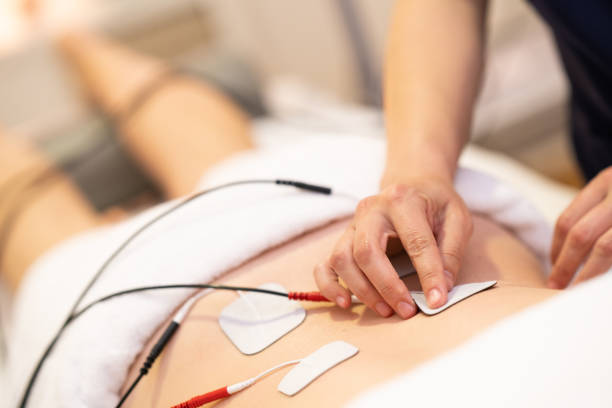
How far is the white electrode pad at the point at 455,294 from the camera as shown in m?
0.52

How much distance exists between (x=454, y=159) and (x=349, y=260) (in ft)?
0.83

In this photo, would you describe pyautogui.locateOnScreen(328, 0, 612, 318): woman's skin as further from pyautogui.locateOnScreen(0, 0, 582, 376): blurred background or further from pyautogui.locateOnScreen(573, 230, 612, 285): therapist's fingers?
pyautogui.locateOnScreen(0, 0, 582, 376): blurred background

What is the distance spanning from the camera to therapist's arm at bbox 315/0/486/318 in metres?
0.53

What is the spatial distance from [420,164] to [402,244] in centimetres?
13

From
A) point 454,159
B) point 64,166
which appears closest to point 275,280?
point 454,159

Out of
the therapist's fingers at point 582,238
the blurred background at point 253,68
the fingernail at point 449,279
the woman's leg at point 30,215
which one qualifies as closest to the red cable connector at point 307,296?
the fingernail at point 449,279

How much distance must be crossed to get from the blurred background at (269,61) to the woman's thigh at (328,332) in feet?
3.60

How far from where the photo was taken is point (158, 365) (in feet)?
1.99

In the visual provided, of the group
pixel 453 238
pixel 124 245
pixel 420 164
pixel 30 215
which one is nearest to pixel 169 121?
pixel 30 215

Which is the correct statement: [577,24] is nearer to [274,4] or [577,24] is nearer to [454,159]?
[454,159]

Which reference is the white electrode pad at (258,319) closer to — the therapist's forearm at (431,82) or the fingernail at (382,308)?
the fingernail at (382,308)

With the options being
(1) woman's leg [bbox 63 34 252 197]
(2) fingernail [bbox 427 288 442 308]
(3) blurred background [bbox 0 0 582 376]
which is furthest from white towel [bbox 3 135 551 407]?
(3) blurred background [bbox 0 0 582 376]

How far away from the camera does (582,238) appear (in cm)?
57

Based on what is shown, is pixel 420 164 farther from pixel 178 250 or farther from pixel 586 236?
pixel 178 250
